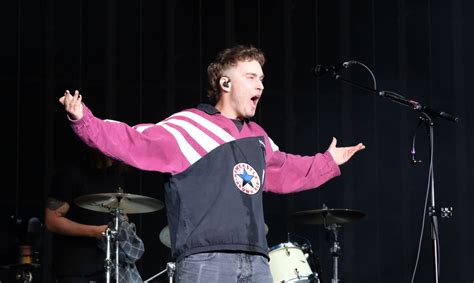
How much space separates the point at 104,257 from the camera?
6145 millimetres

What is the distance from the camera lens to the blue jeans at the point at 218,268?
364 cm

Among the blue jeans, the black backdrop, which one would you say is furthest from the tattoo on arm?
the blue jeans

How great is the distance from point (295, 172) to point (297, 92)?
3836mm

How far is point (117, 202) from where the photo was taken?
6211 millimetres

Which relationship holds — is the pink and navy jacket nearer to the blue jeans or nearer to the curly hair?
the blue jeans

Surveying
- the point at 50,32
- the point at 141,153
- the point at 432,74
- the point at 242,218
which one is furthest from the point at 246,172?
the point at 432,74

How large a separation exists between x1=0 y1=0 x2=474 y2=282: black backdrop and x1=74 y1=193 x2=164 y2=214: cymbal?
4.35 ft

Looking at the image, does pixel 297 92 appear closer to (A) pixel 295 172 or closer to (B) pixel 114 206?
(B) pixel 114 206

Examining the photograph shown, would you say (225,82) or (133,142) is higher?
(225,82)

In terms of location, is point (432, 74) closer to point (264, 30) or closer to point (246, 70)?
point (264, 30)

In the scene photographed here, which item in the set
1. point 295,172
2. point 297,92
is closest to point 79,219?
point 295,172

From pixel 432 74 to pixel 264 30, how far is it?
155 centimetres

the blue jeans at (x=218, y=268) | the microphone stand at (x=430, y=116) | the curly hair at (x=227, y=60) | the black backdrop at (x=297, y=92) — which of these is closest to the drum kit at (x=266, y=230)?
the black backdrop at (x=297, y=92)

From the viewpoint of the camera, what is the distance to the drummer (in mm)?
5980
